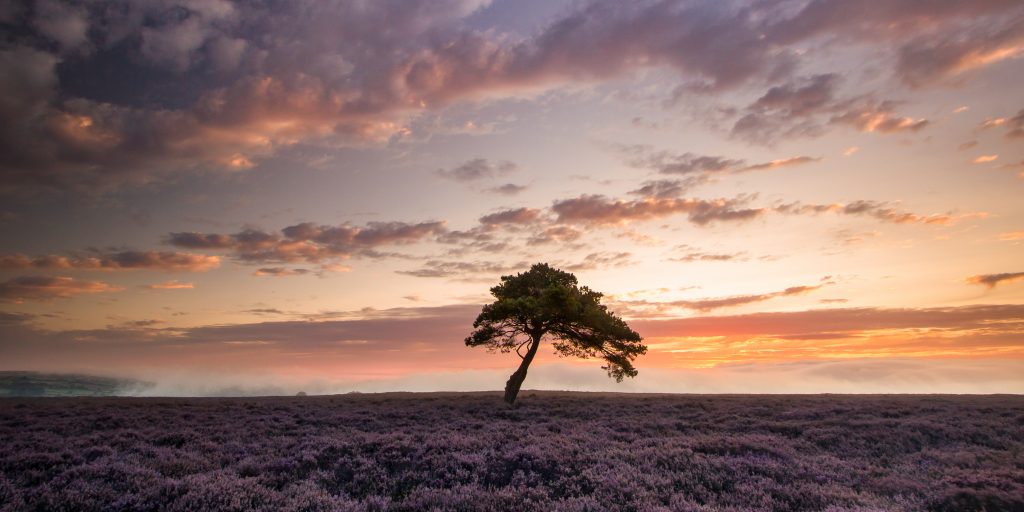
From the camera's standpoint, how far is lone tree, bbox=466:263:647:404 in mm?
31875

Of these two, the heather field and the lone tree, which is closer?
A: the heather field

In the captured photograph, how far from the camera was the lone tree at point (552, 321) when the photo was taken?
105 feet

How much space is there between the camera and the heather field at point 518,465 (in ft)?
31.0

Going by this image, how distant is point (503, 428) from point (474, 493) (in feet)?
34.7

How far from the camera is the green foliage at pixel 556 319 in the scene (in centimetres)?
3184

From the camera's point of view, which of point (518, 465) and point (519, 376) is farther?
point (519, 376)

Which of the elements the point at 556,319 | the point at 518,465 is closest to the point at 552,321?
the point at 556,319

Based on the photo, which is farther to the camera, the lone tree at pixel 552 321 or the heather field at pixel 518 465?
the lone tree at pixel 552 321

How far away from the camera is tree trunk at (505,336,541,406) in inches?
1273

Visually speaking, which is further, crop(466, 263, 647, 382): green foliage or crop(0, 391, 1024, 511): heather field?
crop(466, 263, 647, 382): green foliage

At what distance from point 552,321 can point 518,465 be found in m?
21.6

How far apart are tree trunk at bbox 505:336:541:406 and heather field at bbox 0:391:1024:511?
8.86 meters

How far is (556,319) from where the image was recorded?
110ft

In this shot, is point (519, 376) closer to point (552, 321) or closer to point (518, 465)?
point (552, 321)
